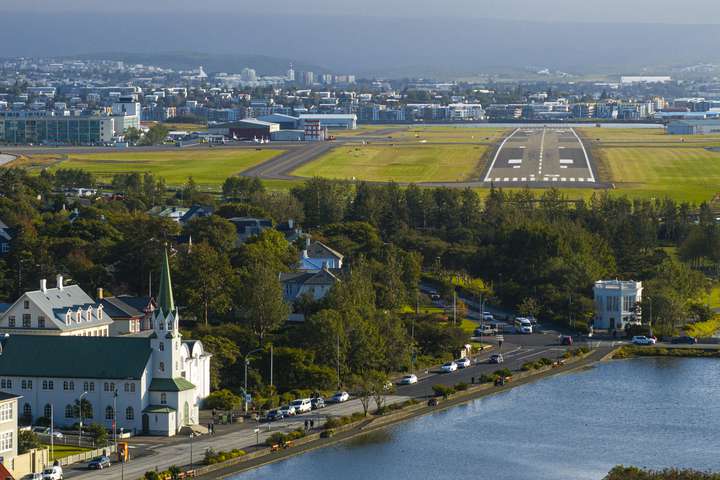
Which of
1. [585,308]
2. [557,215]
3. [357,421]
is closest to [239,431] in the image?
[357,421]

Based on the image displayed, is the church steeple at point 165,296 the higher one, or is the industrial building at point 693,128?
the church steeple at point 165,296

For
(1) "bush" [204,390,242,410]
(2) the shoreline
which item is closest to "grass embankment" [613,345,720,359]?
(2) the shoreline

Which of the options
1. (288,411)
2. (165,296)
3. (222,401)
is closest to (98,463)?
(165,296)

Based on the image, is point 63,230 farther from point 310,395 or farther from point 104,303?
point 310,395

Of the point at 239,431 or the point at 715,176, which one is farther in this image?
the point at 715,176

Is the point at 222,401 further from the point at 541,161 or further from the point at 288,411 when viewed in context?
the point at 541,161

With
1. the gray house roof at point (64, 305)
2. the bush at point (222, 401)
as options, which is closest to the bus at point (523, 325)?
the gray house roof at point (64, 305)

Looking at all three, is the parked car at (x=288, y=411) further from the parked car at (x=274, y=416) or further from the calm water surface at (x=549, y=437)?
the calm water surface at (x=549, y=437)
